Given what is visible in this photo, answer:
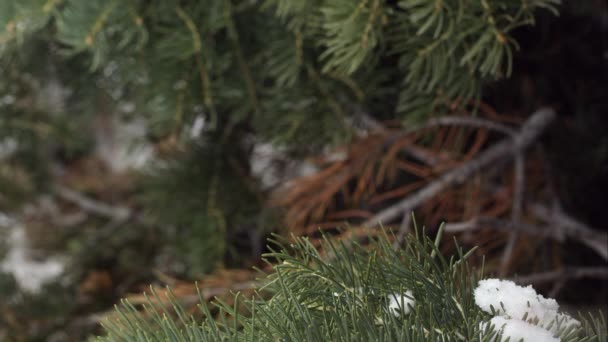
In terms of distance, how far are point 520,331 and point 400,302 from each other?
5cm

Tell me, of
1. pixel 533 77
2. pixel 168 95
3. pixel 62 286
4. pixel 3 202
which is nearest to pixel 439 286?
pixel 168 95

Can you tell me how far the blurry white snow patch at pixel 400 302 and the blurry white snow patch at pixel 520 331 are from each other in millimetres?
32

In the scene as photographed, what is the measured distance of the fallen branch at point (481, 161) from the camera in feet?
1.51

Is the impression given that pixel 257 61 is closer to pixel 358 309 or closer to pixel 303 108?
pixel 303 108

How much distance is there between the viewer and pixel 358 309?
0.22 meters

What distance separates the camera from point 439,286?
0.24m

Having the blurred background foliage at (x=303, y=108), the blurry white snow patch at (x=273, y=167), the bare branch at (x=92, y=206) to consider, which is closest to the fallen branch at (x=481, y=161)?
the blurred background foliage at (x=303, y=108)

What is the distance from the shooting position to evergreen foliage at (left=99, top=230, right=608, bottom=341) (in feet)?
0.71

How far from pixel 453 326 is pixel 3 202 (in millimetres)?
756

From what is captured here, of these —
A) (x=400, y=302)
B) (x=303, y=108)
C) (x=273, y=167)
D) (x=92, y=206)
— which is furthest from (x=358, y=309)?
(x=92, y=206)

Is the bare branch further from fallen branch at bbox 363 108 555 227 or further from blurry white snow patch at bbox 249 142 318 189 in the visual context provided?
fallen branch at bbox 363 108 555 227

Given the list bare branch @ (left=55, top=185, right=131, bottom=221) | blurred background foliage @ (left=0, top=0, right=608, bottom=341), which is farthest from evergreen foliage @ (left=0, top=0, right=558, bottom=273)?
bare branch @ (left=55, top=185, right=131, bottom=221)

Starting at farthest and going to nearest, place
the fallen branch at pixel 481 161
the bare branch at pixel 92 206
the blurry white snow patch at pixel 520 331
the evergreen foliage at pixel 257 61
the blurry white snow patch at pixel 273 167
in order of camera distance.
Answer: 1. the bare branch at pixel 92 206
2. the blurry white snow patch at pixel 273 167
3. the fallen branch at pixel 481 161
4. the evergreen foliage at pixel 257 61
5. the blurry white snow patch at pixel 520 331

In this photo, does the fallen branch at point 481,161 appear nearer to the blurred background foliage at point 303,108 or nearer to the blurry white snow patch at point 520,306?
the blurred background foliage at point 303,108
